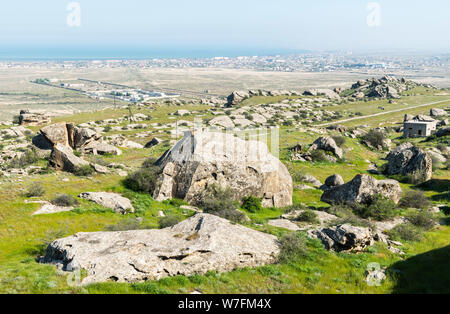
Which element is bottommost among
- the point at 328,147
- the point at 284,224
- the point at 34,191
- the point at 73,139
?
the point at 284,224

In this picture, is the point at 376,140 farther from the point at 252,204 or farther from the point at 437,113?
the point at 437,113

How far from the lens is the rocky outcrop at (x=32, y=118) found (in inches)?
3319

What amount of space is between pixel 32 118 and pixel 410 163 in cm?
9146

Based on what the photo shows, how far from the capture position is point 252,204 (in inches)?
1081

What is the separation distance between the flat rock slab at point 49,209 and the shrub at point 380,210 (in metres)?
23.9

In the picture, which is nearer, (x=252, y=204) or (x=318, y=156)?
(x=252, y=204)

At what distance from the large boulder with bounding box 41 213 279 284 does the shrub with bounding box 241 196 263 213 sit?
1016 cm

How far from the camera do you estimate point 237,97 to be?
13225 cm

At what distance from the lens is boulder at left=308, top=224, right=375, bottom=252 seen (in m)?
16.8

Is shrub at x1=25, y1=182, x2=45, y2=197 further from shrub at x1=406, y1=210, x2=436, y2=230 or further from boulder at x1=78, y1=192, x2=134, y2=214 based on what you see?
shrub at x1=406, y1=210, x2=436, y2=230

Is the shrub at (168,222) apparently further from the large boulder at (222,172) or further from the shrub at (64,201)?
the shrub at (64,201)

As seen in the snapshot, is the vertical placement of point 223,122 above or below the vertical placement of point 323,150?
above

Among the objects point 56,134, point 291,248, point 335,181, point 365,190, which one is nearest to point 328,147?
point 335,181

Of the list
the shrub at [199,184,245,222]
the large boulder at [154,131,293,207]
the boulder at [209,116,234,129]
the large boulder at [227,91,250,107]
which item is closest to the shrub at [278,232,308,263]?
the shrub at [199,184,245,222]
